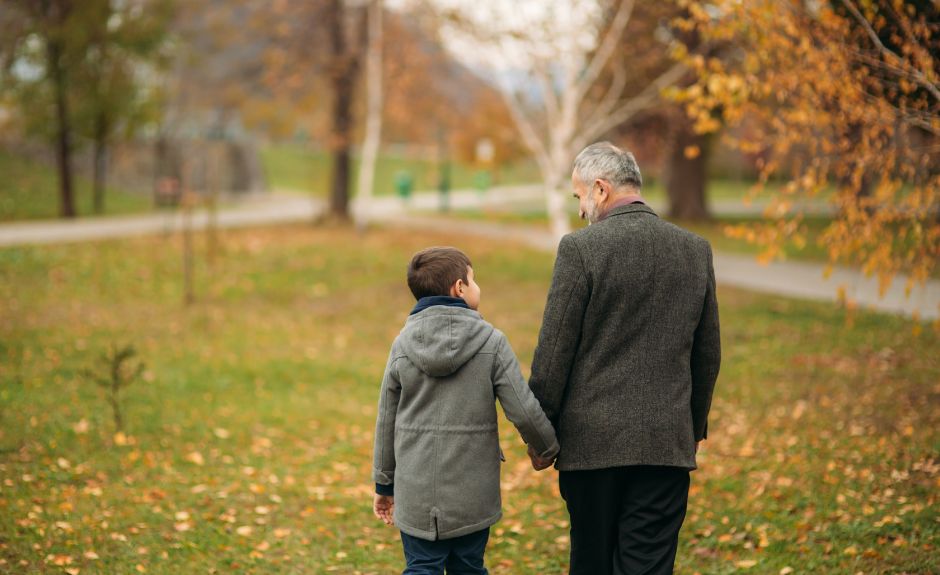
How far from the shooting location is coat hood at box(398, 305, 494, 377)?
3289mm

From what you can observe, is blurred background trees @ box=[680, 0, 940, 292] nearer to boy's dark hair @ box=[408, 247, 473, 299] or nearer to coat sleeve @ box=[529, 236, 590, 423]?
coat sleeve @ box=[529, 236, 590, 423]

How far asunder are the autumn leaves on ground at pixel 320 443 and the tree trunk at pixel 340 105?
331 inches

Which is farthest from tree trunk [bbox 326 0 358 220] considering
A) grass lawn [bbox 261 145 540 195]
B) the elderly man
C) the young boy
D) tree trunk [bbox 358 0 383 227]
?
the elderly man

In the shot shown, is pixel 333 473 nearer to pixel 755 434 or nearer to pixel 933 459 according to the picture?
pixel 755 434

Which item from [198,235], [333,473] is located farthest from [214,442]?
[198,235]

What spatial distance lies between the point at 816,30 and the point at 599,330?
4318mm

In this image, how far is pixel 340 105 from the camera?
2236cm

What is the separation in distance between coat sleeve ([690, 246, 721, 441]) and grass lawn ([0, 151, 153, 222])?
21144 millimetres

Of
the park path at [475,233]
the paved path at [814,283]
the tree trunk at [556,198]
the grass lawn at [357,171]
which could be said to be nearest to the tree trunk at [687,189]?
the park path at [475,233]

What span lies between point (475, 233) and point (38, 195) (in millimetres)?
11378

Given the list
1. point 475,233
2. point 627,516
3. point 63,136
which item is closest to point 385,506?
point 627,516

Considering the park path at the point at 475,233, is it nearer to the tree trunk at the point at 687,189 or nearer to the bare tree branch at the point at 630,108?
the bare tree branch at the point at 630,108

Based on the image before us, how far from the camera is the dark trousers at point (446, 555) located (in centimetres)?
345

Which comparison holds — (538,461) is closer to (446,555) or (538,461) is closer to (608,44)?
(446,555)
